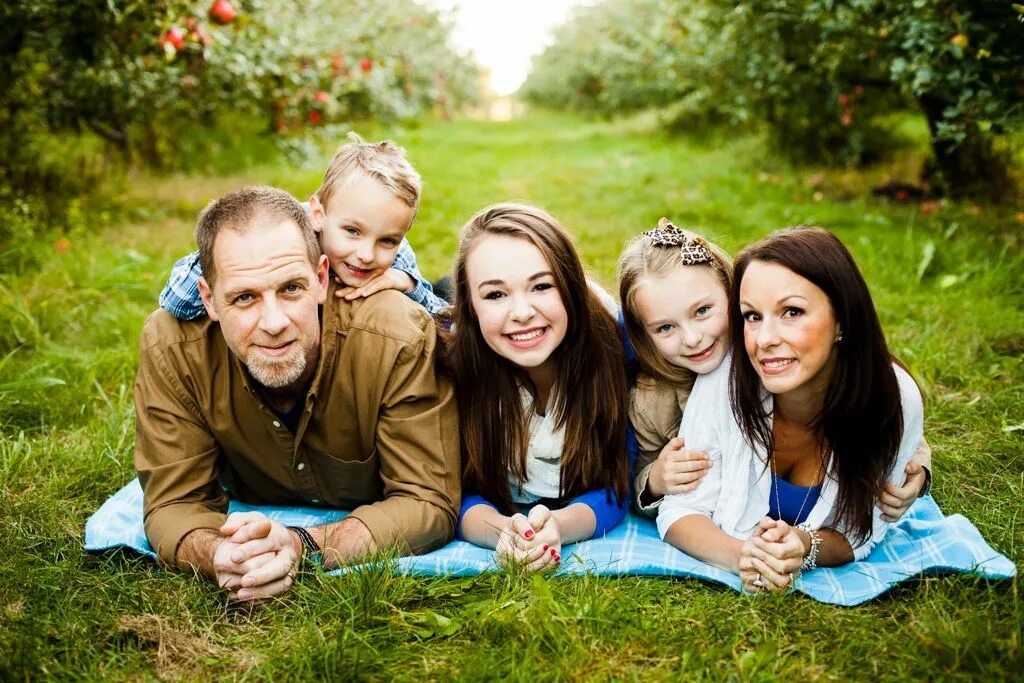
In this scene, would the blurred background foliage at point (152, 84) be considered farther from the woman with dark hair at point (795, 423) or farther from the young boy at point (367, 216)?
the woman with dark hair at point (795, 423)

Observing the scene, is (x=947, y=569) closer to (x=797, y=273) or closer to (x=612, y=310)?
(x=797, y=273)

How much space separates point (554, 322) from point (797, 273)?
81 cm

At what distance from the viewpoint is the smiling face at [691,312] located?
113 inches

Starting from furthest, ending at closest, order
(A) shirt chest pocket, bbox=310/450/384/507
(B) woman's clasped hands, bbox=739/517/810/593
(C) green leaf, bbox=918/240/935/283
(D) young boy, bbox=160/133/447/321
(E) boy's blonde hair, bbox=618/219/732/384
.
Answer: (C) green leaf, bbox=918/240/935/283
(D) young boy, bbox=160/133/447/321
(A) shirt chest pocket, bbox=310/450/384/507
(E) boy's blonde hair, bbox=618/219/732/384
(B) woman's clasped hands, bbox=739/517/810/593

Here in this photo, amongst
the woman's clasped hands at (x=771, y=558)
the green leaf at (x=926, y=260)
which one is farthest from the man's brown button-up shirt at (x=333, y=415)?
the green leaf at (x=926, y=260)

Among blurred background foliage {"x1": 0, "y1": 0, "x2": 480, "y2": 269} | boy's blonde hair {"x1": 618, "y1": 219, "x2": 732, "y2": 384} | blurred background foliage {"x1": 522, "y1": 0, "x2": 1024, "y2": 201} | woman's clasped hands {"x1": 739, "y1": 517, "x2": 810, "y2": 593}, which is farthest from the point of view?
blurred background foliage {"x1": 0, "y1": 0, "x2": 480, "y2": 269}

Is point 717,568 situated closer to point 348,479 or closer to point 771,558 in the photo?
point 771,558

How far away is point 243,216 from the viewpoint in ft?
8.95

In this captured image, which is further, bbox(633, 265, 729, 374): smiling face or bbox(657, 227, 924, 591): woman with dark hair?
bbox(633, 265, 729, 374): smiling face

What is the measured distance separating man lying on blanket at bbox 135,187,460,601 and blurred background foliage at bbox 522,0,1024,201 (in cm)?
293

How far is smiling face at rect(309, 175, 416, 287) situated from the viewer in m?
3.26

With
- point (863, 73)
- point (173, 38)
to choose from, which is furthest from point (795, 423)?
point (863, 73)

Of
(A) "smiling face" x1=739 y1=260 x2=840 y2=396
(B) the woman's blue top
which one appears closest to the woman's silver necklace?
(B) the woman's blue top

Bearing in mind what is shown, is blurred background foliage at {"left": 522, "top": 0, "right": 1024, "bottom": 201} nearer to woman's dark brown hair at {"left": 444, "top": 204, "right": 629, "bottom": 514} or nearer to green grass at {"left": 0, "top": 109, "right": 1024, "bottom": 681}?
green grass at {"left": 0, "top": 109, "right": 1024, "bottom": 681}
